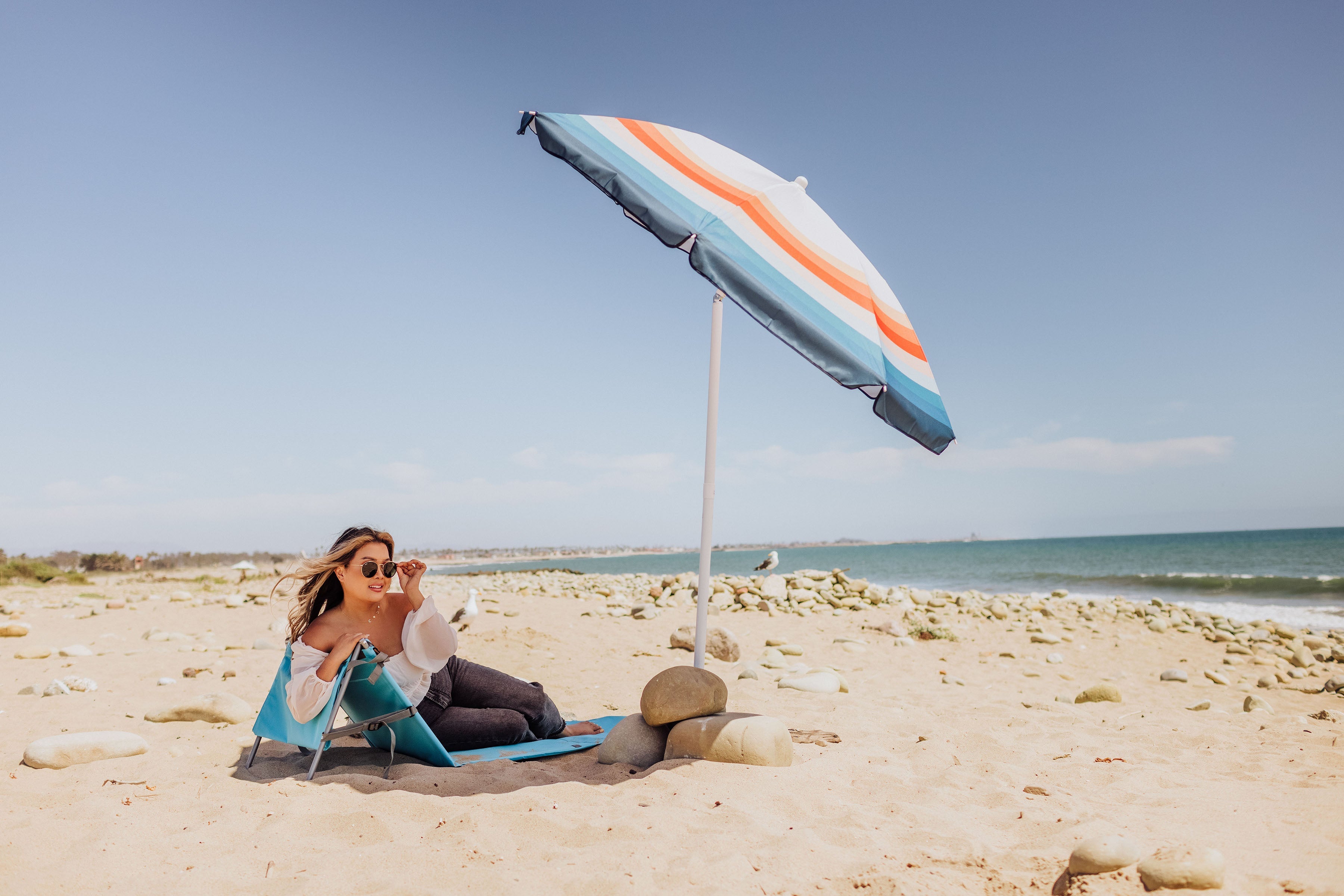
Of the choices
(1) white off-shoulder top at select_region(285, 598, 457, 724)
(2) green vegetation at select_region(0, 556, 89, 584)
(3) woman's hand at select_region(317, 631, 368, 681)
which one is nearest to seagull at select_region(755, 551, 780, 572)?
(1) white off-shoulder top at select_region(285, 598, 457, 724)

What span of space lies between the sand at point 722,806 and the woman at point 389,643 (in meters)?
0.40

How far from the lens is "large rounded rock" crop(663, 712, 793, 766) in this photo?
138 inches

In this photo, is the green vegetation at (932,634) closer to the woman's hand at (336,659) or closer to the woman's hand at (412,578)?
the woman's hand at (412,578)

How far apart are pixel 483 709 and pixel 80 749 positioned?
2056 mm

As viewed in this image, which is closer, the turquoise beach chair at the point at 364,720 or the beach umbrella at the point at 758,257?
the beach umbrella at the point at 758,257

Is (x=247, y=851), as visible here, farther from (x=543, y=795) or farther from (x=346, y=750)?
(x=346, y=750)

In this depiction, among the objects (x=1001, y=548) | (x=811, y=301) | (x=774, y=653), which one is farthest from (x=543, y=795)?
(x=1001, y=548)

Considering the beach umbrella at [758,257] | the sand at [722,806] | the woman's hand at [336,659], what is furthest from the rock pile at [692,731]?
the woman's hand at [336,659]

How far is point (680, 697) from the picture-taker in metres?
3.81

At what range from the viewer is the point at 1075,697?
592 centimetres

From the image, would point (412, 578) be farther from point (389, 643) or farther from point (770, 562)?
point (770, 562)

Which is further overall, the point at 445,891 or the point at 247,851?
the point at 247,851

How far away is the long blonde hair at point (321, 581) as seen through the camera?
3676mm

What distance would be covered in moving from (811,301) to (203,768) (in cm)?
398
